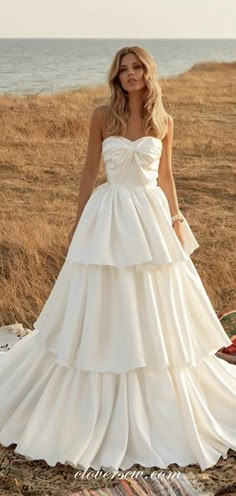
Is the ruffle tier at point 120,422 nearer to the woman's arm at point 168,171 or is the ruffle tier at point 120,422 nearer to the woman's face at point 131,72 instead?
the woman's arm at point 168,171

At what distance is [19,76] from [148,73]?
166ft

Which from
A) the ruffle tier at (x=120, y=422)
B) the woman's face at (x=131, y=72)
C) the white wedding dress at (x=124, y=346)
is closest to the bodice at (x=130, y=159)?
the white wedding dress at (x=124, y=346)

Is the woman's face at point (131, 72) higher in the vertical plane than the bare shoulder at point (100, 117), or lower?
higher

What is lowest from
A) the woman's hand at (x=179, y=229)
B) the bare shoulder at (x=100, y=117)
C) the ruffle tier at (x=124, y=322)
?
the ruffle tier at (x=124, y=322)

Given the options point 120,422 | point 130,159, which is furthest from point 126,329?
point 130,159

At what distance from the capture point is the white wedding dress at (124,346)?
3.90 meters

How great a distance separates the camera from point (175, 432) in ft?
13.0

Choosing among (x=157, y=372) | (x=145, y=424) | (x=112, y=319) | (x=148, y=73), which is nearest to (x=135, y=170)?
(x=148, y=73)

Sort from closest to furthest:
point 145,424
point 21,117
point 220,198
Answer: point 145,424 < point 220,198 < point 21,117

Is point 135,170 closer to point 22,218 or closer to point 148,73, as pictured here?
point 148,73

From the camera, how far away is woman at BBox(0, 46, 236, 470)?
3.91 metres

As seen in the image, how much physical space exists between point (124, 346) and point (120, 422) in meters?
0.41

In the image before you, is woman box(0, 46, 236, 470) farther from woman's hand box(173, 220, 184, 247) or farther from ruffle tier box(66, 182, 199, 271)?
woman's hand box(173, 220, 184, 247)

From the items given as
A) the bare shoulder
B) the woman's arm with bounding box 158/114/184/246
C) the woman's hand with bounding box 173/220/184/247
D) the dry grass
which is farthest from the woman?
the dry grass
